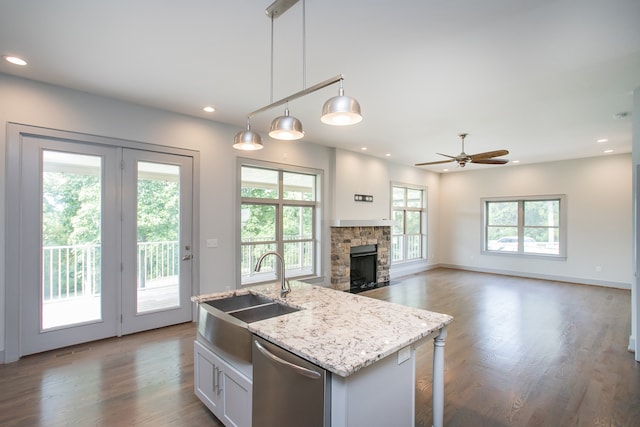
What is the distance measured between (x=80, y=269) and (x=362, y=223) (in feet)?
15.5

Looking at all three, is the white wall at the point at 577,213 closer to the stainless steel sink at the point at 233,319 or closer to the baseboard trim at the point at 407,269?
the baseboard trim at the point at 407,269

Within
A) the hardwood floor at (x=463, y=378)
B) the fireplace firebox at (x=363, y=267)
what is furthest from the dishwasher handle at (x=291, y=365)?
the fireplace firebox at (x=363, y=267)

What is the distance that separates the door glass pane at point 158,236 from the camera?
3.96m

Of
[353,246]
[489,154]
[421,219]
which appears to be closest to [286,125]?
A: [489,154]

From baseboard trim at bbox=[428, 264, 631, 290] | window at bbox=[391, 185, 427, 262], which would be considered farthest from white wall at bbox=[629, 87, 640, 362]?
window at bbox=[391, 185, 427, 262]

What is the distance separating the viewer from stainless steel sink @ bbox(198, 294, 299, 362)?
1.78 m

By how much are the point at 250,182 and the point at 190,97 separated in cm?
171

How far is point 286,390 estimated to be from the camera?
4.90ft

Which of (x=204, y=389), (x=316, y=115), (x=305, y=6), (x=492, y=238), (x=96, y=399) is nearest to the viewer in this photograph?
(x=305, y=6)

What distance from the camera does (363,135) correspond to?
17.6 feet

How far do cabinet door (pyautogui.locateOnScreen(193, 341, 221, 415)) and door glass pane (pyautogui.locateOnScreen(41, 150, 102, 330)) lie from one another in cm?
215

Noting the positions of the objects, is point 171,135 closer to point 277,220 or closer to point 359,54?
point 277,220

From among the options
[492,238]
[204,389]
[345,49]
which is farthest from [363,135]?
[492,238]

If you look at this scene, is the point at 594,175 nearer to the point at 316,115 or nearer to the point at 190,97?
the point at 316,115
